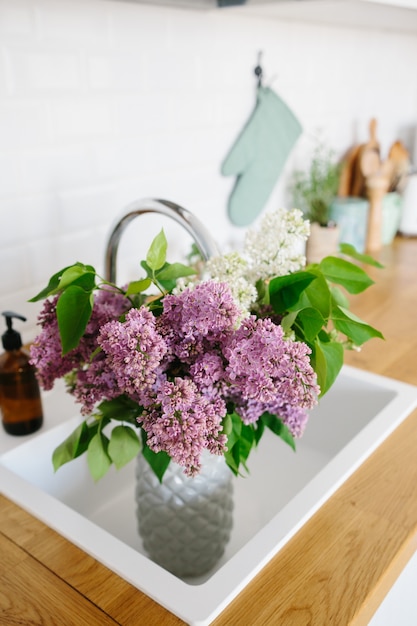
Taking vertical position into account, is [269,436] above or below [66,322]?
below

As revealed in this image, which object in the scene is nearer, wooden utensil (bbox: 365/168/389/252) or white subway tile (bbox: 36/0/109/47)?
white subway tile (bbox: 36/0/109/47)

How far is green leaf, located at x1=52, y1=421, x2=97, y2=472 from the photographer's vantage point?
0.64m

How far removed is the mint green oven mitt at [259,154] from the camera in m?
1.47

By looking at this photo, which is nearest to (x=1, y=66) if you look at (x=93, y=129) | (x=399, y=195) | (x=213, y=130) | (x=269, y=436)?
(x=93, y=129)

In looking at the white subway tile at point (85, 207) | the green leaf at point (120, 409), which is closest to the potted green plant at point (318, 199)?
the white subway tile at point (85, 207)

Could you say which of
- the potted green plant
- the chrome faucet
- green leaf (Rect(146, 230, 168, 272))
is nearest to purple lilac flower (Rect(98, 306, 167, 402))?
green leaf (Rect(146, 230, 168, 272))

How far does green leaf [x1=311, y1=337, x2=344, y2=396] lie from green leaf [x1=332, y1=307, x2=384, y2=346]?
0.08ft

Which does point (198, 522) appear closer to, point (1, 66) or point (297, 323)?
point (297, 323)

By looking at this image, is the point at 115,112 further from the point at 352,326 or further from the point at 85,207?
the point at 352,326

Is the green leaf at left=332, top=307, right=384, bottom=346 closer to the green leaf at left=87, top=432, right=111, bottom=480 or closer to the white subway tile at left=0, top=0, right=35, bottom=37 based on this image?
the green leaf at left=87, top=432, right=111, bottom=480

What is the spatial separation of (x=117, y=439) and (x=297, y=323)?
0.73ft

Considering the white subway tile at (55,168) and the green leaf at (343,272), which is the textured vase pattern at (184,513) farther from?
the white subway tile at (55,168)

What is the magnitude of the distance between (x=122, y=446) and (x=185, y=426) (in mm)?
136

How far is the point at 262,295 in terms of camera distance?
0.69m
